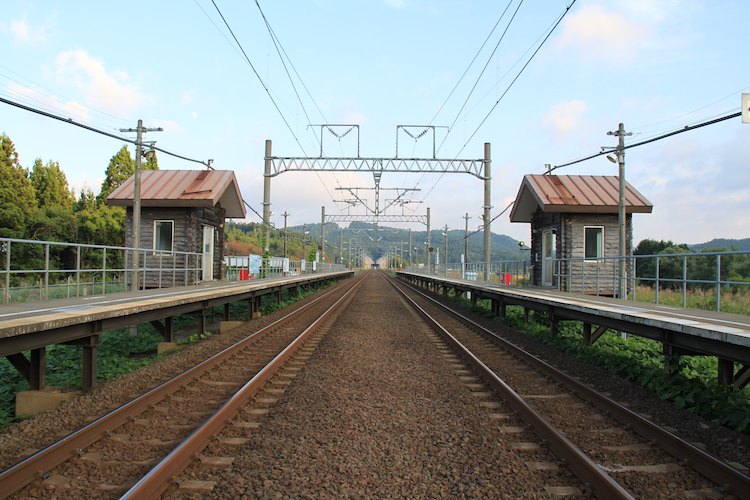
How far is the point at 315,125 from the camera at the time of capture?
22406mm

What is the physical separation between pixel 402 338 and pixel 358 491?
25.3 ft

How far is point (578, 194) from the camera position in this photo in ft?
66.6

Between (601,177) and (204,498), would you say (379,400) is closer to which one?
(204,498)

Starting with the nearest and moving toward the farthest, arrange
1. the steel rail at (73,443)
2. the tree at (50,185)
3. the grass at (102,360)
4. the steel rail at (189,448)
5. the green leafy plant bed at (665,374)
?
the steel rail at (189,448) < the steel rail at (73,443) < the green leafy plant bed at (665,374) < the grass at (102,360) < the tree at (50,185)

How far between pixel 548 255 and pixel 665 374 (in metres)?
15.9

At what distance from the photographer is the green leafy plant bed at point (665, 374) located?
5660 mm

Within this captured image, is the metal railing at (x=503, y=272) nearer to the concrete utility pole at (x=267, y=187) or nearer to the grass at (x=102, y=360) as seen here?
the concrete utility pole at (x=267, y=187)

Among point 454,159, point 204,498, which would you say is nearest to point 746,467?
point 204,498

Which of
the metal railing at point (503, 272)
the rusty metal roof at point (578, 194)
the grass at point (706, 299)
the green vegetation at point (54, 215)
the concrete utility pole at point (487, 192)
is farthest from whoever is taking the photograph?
the green vegetation at point (54, 215)

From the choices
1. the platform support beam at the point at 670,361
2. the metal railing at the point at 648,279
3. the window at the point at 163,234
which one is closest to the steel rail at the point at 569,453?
the platform support beam at the point at 670,361

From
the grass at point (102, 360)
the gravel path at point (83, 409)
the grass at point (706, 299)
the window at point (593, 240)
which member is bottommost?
the grass at point (102, 360)

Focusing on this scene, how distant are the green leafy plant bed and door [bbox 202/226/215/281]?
14.2m

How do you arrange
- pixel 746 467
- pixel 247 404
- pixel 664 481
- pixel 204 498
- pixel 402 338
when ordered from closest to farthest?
pixel 204 498 < pixel 664 481 < pixel 746 467 < pixel 247 404 < pixel 402 338

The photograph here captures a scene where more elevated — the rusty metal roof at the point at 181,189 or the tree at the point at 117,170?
the tree at the point at 117,170
